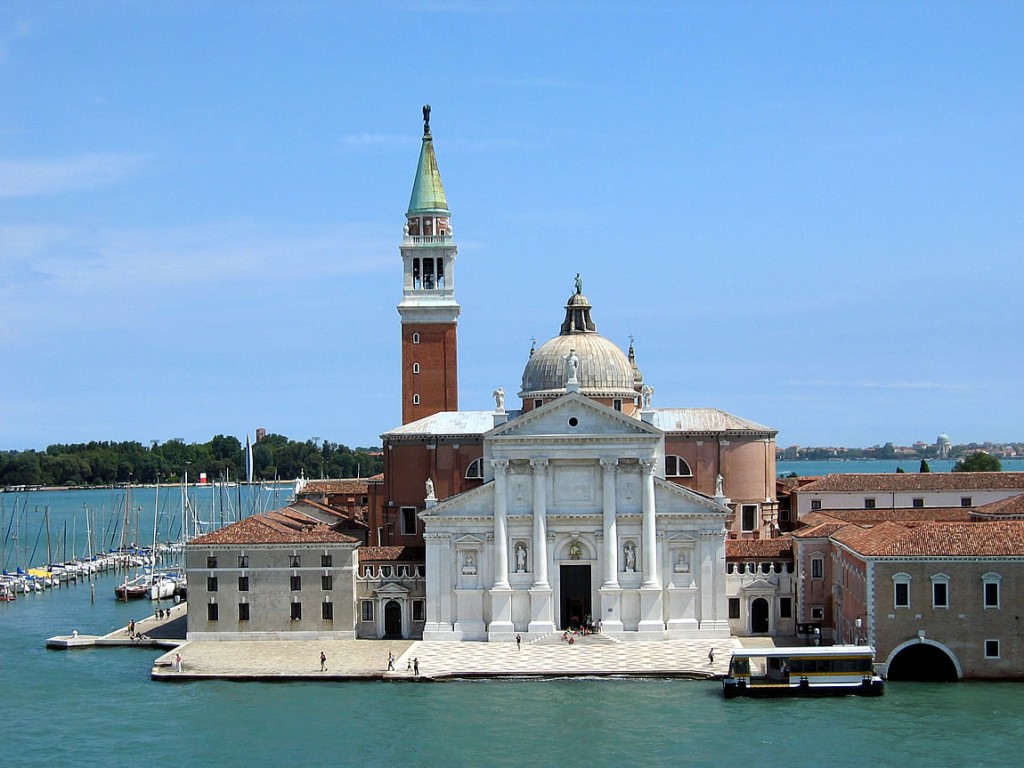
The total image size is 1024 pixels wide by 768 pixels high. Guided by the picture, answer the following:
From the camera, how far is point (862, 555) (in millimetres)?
43375

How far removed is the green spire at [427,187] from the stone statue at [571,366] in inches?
640

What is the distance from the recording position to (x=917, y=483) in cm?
6688

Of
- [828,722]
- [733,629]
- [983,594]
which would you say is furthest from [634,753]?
[733,629]

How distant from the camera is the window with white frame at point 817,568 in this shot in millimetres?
50344

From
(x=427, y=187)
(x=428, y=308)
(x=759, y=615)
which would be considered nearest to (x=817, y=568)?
(x=759, y=615)

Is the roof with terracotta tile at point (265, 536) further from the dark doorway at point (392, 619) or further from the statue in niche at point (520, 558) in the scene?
the statue in niche at point (520, 558)

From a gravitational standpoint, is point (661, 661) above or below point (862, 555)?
below

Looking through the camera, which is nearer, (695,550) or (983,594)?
(983,594)

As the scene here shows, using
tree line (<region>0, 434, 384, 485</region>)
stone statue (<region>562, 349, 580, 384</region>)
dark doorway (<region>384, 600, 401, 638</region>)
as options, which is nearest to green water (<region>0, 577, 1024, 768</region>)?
dark doorway (<region>384, 600, 401, 638</region>)

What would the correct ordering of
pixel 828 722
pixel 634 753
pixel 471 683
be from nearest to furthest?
pixel 634 753
pixel 828 722
pixel 471 683

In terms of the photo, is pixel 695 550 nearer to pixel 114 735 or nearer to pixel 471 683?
pixel 471 683

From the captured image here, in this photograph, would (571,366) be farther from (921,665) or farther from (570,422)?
(921,665)

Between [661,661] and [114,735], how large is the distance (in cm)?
1651

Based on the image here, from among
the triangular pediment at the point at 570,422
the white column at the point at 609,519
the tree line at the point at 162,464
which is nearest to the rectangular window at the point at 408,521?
the triangular pediment at the point at 570,422
